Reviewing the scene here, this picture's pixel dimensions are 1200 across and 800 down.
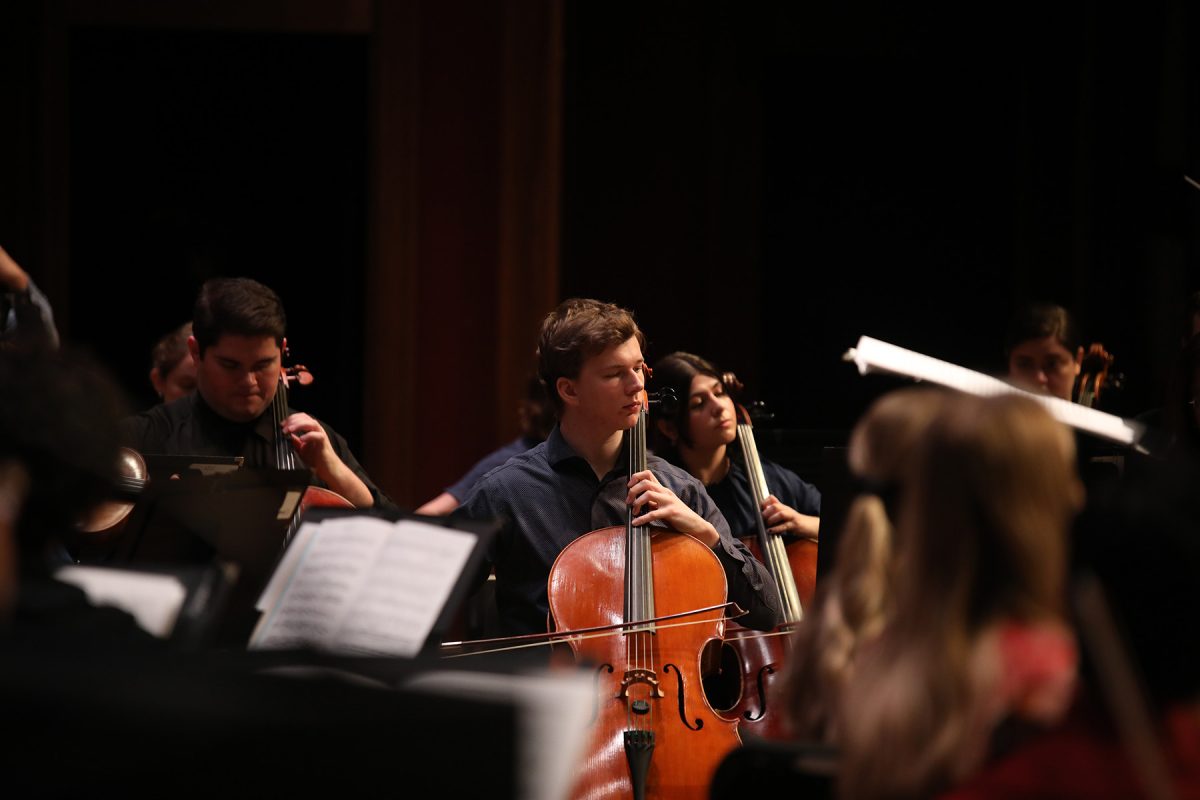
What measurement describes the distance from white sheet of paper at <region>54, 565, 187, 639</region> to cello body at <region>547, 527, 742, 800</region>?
942mm

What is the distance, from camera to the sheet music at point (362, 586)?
166 centimetres

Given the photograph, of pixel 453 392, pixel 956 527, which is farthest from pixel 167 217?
pixel 956 527

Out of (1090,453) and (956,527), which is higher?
(1090,453)

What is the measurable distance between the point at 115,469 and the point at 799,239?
3.71m

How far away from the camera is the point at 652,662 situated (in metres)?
2.39

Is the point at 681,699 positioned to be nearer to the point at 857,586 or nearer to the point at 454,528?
the point at 454,528

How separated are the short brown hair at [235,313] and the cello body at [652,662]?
975mm

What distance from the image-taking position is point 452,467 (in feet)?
14.9

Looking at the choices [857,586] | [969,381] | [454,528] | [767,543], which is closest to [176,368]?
[767,543]

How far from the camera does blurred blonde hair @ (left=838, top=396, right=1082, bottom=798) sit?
1.21 metres

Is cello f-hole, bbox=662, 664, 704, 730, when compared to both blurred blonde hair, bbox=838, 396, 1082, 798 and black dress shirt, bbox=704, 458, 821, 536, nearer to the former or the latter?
black dress shirt, bbox=704, 458, 821, 536

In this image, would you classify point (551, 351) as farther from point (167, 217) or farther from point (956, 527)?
point (167, 217)

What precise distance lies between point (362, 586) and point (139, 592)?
0.28 metres

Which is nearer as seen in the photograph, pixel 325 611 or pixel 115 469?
pixel 115 469
